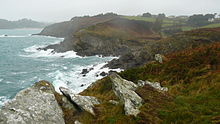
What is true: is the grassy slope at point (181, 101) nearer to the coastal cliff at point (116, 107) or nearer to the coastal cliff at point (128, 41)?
the coastal cliff at point (116, 107)

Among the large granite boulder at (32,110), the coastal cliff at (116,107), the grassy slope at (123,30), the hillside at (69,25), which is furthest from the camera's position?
the hillside at (69,25)

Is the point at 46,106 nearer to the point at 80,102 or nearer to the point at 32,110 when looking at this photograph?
the point at 32,110

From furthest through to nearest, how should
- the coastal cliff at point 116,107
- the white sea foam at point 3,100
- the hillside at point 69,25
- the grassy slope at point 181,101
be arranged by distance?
the hillside at point 69,25 < the white sea foam at point 3,100 < the grassy slope at point 181,101 < the coastal cliff at point 116,107

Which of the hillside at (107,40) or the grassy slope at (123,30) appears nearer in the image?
the hillside at (107,40)

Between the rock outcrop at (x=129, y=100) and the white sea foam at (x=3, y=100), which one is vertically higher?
the rock outcrop at (x=129, y=100)

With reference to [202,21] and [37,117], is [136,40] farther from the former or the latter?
[37,117]

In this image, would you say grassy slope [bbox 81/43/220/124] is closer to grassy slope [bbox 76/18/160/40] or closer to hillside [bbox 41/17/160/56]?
hillside [bbox 41/17/160/56]

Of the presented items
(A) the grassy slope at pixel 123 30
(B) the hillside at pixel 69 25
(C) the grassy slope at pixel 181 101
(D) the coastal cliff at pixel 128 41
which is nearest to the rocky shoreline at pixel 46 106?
(C) the grassy slope at pixel 181 101

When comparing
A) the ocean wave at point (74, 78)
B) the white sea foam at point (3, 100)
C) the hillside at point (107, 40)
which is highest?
the hillside at point (107, 40)

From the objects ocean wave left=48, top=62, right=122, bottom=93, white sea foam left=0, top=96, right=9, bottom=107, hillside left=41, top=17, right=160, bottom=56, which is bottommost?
ocean wave left=48, top=62, right=122, bottom=93

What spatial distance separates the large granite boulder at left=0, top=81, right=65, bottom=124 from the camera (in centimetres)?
816

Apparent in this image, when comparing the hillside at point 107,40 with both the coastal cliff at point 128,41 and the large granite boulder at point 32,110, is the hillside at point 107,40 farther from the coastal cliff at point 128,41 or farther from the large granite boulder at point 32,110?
the large granite boulder at point 32,110

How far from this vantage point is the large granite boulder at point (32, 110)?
8156 millimetres

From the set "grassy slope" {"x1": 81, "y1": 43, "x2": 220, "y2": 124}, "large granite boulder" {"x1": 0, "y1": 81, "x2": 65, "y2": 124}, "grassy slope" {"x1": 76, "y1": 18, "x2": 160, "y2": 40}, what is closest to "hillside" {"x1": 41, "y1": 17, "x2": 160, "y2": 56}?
"grassy slope" {"x1": 76, "y1": 18, "x2": 160, "y2": 40}
